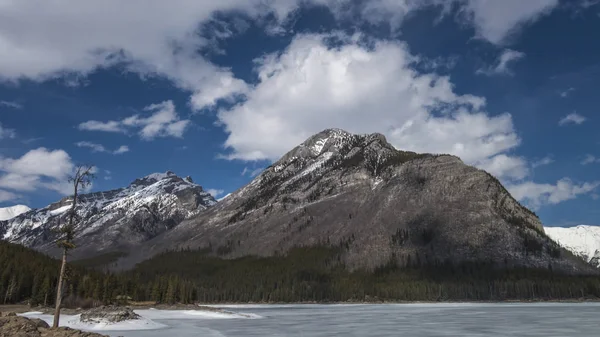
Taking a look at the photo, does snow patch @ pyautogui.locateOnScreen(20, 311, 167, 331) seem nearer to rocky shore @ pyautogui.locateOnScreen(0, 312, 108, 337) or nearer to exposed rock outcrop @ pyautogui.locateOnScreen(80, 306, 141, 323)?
exposed rock outcrop @ pyautogui.locateOnScreen(80, 306, 141, 323)

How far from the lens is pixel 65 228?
45625mm

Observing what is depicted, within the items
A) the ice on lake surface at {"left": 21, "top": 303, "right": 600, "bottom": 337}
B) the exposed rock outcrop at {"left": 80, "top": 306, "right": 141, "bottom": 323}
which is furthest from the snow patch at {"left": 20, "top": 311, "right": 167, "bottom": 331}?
the exposed rock outcrop at {"left": 80, "top": 306, "right": 141, "bottom": 323}

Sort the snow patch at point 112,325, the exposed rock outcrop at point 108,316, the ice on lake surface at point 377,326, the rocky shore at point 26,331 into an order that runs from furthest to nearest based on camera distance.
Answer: the exposed rock outcrop at point 108,316, the snow patch at point 112,325, the ice on lake surface at point 377,326, the rocky shore at point 26,331

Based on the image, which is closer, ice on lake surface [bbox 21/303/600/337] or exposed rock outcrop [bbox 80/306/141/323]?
ice on lake surface [bbox 21/303/600/337]

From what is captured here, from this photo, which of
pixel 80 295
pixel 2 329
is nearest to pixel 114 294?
pixel 80 295

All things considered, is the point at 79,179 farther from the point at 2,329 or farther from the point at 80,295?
the point at 80,295

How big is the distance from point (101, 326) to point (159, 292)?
101 m

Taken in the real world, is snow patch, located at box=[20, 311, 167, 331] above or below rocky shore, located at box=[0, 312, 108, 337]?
below

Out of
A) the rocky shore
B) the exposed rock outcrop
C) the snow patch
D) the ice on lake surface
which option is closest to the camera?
the rocky shore

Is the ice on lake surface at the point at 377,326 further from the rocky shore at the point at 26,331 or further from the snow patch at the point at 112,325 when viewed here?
the rocky shore at the point at 26,331

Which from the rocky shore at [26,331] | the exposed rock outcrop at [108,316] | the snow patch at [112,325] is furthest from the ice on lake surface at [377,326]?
the rocky shore at [26,331]

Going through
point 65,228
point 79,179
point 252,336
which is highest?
point 79,179

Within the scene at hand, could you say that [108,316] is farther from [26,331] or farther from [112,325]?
[26,331]

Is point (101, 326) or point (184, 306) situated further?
point (184, 306)
